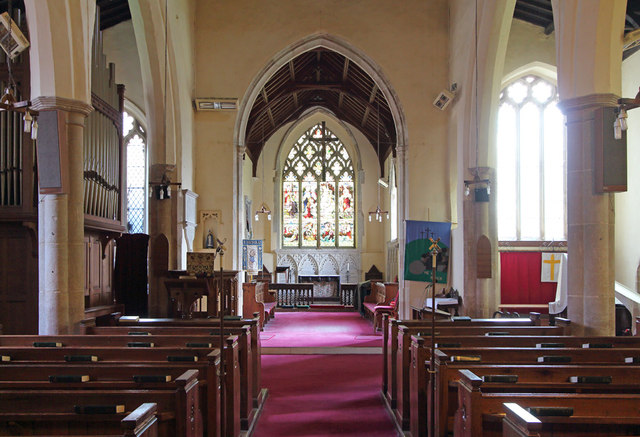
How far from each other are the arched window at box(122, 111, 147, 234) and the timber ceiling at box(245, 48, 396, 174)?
2737 millimetres

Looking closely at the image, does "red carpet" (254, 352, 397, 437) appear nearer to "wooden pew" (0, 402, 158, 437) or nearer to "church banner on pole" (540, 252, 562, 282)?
"wooden pew" (0, 402, 158, 437)

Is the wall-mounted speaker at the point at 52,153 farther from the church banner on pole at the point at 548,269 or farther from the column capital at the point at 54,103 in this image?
the church banner on pole at the point at 548,269

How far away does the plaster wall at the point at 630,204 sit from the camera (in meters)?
8.64

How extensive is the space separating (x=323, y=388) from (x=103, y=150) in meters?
3.68

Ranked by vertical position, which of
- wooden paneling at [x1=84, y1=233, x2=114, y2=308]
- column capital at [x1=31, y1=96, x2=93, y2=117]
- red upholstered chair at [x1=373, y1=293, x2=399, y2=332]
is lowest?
red upholstered chair at [x1=373, y1=293, x2=399, y2=332]

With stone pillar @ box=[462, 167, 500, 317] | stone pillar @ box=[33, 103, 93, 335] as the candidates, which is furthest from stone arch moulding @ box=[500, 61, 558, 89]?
stone pillar @ box=[33, 103, 93, 335]

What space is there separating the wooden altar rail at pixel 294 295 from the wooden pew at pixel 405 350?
30.4 feet

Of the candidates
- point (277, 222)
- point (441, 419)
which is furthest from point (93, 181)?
point (277, 222)

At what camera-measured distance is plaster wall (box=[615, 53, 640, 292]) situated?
8641 millimetres

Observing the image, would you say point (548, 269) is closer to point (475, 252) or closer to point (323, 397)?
point (475, 252)

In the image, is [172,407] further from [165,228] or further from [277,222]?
[277,222]

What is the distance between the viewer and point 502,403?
8.18 ft

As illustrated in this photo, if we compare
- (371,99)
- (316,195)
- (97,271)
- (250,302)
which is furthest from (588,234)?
(316,195)

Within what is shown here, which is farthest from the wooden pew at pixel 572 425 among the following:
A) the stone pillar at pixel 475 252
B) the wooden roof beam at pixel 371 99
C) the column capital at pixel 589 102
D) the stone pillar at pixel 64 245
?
the wooden roof beam at pixel 371 99
